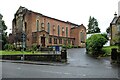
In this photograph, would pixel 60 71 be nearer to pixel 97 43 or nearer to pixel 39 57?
pixel 39 57

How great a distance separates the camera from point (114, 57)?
27.0 metres

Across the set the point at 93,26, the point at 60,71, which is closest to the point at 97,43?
the point at 60,71

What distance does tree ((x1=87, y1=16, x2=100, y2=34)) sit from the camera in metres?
A: 123

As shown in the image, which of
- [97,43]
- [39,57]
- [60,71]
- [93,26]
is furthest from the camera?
[93,26]

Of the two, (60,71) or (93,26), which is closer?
(60,71)

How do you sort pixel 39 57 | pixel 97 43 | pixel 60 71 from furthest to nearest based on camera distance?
pixel 97 43, pixel 39 57, pixel 60 71

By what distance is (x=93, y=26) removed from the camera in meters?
124

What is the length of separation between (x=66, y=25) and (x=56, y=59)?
51.5 meters

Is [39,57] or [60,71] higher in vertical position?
[39,57]

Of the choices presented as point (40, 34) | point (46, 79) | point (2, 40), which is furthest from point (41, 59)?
point (2, 40)

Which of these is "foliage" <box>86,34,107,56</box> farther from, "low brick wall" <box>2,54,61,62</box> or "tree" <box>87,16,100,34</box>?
"tree" <box>87,16,100,34</box>

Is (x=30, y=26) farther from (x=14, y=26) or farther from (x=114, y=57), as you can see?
(x=114, y=57)

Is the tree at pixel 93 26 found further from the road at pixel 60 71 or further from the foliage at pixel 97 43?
the road at pixel 60 71

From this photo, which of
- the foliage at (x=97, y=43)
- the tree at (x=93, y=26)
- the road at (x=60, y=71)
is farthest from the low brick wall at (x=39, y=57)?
the tree at (x=93, y=26)
